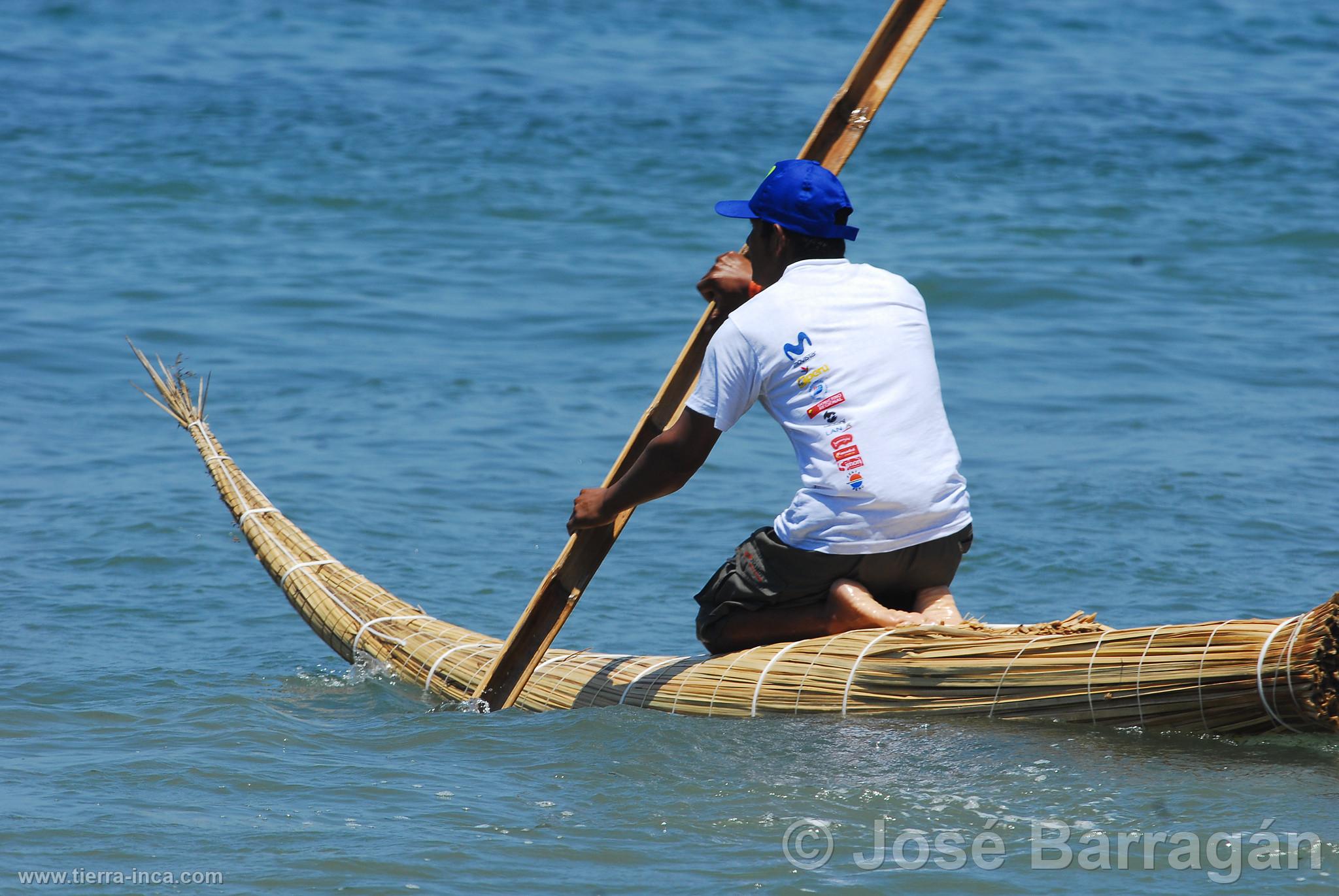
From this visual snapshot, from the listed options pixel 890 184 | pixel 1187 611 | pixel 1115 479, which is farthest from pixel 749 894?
pixel 890 184

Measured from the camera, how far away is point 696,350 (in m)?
4.21

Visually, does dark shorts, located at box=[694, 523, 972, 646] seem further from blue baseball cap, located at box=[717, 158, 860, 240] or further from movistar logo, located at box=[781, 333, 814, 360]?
blue baseball cap, located at box=[717, 158, 860, 240]

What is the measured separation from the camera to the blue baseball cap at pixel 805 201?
3.83 m

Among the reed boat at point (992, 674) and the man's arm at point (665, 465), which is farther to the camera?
the man's arm at point (665, 465)

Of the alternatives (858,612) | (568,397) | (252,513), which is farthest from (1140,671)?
(568,397)

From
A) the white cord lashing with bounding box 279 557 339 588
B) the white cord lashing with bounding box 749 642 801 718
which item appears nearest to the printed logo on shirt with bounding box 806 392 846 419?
the white cord lashing with bounding box 749 642 801 718

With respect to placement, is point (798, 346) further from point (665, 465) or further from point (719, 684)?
point (719, 684)

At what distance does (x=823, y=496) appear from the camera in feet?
12.4

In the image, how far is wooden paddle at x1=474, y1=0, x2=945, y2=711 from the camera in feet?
13.9

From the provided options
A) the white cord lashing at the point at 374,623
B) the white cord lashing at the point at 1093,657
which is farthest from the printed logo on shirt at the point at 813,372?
the white cord lashing at the point at 374,623

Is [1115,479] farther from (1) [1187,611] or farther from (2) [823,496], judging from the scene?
(2) [823,496]

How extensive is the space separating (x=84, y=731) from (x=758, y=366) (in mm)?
2233

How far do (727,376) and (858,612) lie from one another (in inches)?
27.5

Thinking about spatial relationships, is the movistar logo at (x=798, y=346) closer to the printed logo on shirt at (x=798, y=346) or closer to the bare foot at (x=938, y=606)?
the printed logo on shirt at (x=798, y=346)
